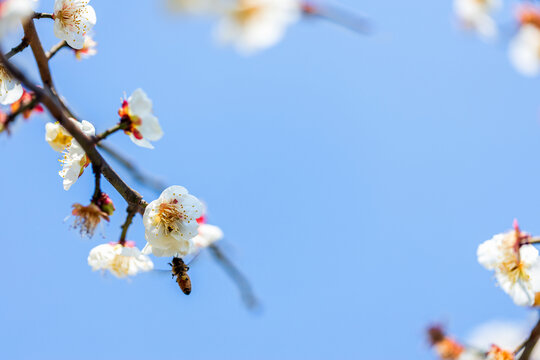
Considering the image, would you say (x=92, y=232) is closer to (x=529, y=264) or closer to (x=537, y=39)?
(x=529, y=264)

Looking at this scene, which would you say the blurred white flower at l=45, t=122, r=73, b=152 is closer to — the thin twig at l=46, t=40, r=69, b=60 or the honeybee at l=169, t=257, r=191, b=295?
the thin twig at l=46, t=40, r=69, b=60

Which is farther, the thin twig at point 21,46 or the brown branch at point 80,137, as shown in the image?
the thin twig at point 21,46

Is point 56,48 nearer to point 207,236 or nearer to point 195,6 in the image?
point 207,236

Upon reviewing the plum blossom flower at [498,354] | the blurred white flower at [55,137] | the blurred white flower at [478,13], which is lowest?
the plum blossom flower at [498,354]

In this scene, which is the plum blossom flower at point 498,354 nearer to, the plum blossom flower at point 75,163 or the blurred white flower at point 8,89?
the plum blossom flower at point 75,163

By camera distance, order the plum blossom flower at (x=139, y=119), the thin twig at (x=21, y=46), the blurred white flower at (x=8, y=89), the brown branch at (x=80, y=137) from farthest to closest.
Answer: the blurred white flower at (x=8, y=89), the thin twig at (x=21, y=46), the plum blossom flower at (x=139, y=119), the brown branch at (x=80, y=137)

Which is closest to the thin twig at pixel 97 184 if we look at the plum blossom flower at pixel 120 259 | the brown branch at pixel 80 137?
the brown branch at pixel 80 137

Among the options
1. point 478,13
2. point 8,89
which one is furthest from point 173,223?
point 478,13

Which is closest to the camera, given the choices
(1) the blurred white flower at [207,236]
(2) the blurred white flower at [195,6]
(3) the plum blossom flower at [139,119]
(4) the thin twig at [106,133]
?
(2) the blurred white flower at [195,6]
